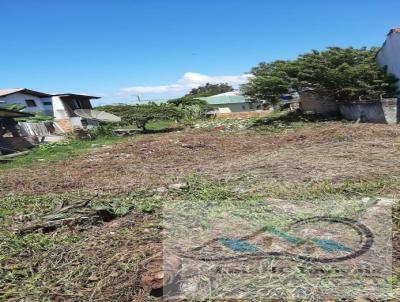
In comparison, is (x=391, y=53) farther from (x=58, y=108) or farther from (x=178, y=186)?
(x=58, y=108)

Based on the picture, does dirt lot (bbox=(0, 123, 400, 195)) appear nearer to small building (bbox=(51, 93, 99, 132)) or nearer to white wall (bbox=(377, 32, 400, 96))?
white wall (bbox=(377, 32, 400, 96))

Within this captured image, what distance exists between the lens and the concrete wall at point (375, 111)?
1489cm

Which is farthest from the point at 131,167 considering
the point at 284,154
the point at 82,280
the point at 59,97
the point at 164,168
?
the point at 59,97

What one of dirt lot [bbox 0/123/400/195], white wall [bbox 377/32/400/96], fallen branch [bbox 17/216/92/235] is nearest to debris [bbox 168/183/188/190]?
dirt lot [bbox 0/123/400/195]

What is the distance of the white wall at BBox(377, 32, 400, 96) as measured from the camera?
16.3m

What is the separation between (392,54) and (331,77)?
266 cm

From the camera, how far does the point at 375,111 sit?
1552 centimetres

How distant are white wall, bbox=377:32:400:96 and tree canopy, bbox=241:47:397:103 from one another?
364 millimetres

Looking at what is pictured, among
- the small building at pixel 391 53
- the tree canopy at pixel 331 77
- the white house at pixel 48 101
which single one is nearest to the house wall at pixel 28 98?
the white house at pixel 48 101

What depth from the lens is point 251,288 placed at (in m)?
3.04

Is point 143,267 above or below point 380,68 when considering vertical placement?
below

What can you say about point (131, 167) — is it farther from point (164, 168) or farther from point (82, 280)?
point (82, 280)

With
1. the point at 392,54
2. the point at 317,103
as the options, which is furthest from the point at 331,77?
the point at 317,103

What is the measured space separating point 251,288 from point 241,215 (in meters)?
1.70
